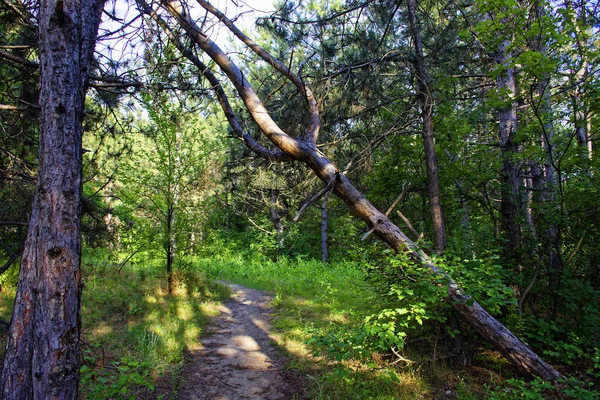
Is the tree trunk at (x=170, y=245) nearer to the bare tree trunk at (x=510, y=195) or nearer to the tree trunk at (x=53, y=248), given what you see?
the tree trunk at (x=53, y=248)

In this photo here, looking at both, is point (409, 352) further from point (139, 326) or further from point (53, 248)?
point (139, 326)

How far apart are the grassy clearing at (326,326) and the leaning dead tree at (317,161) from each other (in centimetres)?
88

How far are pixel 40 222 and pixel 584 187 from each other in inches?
248

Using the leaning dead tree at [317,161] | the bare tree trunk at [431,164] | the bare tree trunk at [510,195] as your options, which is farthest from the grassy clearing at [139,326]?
the bare tree trunk at [510,195]

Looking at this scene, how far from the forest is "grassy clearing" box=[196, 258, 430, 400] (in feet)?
0.16

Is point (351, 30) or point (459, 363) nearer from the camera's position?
point (459, 363)

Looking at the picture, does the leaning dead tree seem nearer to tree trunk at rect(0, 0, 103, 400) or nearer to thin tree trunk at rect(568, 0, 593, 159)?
tree trunk at rect(0, 0, 103, 400)

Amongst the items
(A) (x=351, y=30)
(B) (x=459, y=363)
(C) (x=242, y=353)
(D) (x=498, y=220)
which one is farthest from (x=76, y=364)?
(A) (x=351, y=30)

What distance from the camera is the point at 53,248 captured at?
263 centimetres

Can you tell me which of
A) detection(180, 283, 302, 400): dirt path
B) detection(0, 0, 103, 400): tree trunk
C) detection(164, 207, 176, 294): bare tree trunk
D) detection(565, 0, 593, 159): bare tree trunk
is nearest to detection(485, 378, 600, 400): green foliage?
detection(180, 283, 302, 400): dirt path

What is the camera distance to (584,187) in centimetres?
468

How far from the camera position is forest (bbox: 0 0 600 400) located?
279cm

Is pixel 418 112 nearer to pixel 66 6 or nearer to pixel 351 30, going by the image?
pixel 351 30

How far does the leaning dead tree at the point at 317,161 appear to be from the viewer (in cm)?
403
